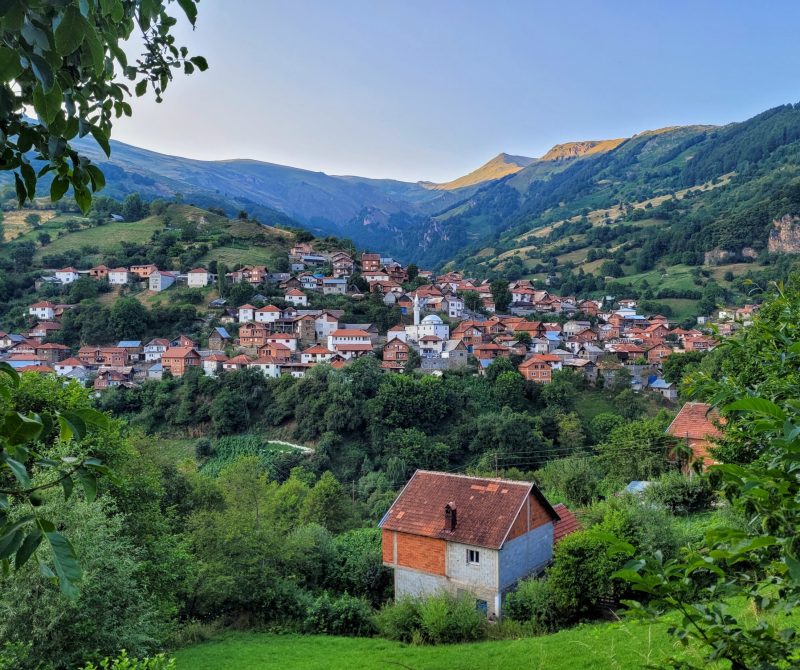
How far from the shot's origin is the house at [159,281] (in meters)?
59.1

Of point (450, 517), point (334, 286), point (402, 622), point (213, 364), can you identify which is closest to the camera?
point (402, 622)

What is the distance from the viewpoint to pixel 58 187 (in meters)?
1.55

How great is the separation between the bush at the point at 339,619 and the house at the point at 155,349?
135 ft

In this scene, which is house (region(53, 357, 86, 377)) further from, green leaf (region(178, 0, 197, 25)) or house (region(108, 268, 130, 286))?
green leaf (region(178, 0, 197, 25))

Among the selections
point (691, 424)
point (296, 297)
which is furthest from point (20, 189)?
point (296, 297)

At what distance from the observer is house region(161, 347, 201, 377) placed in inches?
1821

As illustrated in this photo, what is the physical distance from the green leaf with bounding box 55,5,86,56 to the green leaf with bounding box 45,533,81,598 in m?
0.89

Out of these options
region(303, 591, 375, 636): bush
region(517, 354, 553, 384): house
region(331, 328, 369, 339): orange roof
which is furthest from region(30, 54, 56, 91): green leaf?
region(331, 328, 369, 339): orange roof

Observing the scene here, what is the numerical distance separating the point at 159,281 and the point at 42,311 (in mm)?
10753

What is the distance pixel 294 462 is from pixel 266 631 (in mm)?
22633

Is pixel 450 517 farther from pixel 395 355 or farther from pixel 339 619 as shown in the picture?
pixel 395 355

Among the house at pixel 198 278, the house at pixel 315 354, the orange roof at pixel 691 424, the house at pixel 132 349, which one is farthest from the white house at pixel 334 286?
the orange roof at pixel 691 424

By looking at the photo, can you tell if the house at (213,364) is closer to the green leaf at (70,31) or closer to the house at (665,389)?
the house at (665,389)

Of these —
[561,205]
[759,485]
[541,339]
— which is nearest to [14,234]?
[541,339]
